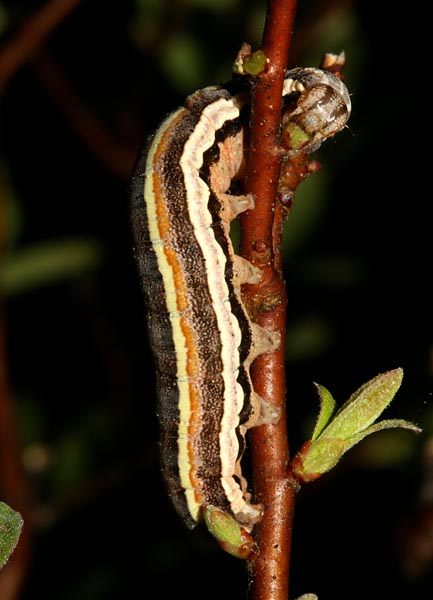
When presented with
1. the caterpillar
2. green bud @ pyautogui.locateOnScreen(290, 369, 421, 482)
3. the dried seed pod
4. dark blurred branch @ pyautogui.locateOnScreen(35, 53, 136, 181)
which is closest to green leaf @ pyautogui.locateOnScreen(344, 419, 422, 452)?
green bud @ pyautogui.locateOnScreen(290, 369, 421, 482)

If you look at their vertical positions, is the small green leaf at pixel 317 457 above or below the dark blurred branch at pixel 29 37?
below

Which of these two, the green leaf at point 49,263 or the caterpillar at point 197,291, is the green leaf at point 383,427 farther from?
the green leaf at point 49,263

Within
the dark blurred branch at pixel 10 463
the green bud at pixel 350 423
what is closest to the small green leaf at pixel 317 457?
the green bud at pixel 350 423

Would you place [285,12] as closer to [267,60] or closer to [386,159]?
[267,60]

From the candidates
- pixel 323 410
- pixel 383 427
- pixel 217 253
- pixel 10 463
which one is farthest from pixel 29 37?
pixel 383 427

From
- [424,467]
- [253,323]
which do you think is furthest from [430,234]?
[253,323]

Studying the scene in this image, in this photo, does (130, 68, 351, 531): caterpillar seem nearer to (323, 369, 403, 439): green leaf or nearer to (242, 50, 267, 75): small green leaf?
(323, 369, 403, 439): green leaf
